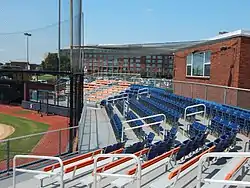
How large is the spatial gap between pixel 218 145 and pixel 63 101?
1975cm

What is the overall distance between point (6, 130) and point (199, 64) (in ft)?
42.8

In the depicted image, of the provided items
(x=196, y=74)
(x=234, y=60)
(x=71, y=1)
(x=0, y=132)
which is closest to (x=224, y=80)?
(x=234, y=60)

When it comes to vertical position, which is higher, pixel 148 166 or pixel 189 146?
pixel 189 146

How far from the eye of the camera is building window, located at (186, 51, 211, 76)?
15.9 metres

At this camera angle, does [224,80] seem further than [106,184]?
Yes

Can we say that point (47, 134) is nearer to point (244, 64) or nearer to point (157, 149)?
point (157, 149)

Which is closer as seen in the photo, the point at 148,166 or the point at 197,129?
the point at 148,166

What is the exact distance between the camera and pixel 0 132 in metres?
20.1

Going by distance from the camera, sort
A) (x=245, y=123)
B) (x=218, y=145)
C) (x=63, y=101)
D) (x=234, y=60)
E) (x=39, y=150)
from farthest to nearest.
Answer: (x=63, y=101), (x=234, y=60), (x=39, y=150), (x=245, y=123), (x=218, y=145)

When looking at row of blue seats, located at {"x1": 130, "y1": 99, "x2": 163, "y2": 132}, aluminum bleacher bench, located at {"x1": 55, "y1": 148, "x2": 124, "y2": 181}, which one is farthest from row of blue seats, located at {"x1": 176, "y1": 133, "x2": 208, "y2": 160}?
row of blue seats, located at {"x1": 130, "y1": 99, "x2": 163, "y2": 132}

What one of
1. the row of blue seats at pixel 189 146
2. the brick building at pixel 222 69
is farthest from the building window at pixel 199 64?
the row of blue seats at pixel 189 146

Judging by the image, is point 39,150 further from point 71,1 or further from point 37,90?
point 37,90

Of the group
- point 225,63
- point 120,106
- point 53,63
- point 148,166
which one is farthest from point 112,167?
point 120,106

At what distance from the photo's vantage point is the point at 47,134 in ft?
31.4
